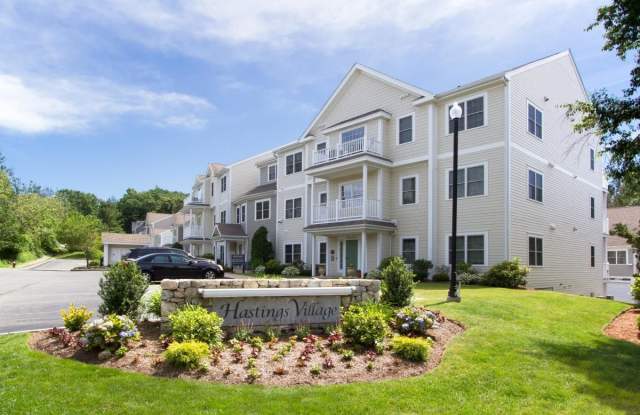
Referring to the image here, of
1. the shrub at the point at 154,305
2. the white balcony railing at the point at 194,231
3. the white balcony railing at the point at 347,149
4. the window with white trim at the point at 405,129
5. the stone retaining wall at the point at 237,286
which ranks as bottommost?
the shrub at the point at 154,305

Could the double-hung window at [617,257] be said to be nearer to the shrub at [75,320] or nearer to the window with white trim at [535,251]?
the window with white trim at [535,251]

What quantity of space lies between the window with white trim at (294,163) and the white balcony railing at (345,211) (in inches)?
186

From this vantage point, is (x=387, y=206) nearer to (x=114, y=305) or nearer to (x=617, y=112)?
(x=617, y=112)

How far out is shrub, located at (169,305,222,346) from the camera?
7297 millimetres

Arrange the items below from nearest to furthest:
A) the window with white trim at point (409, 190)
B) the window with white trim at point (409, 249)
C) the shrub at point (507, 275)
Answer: the shrub at point (507, 275)
the window with white trim at point (409, 249)
the window with white trim at point (409, 190)

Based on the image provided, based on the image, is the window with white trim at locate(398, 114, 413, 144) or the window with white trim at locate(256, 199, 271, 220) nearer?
the window with white trim at locate(398, 114, 413, 144)

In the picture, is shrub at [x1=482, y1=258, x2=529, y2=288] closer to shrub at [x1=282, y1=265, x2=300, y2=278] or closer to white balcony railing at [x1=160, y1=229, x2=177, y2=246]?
shrub at [x1=282, y1=265, x2=300, y2=278]

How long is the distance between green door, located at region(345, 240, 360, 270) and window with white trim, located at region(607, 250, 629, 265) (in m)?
24.1

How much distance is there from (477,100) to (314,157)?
9.89m

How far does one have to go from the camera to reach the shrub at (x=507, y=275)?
59.2 ft

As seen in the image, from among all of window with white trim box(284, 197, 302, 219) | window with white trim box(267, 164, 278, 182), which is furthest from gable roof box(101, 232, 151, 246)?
window with white trim box(284, 197, 302, 219)

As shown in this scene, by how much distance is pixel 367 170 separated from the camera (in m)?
23.9

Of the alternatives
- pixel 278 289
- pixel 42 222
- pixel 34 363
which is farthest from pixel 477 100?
pixel 42 222

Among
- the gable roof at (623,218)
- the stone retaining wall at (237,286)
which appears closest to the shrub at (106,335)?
the stone retaining wall at (237,286)
